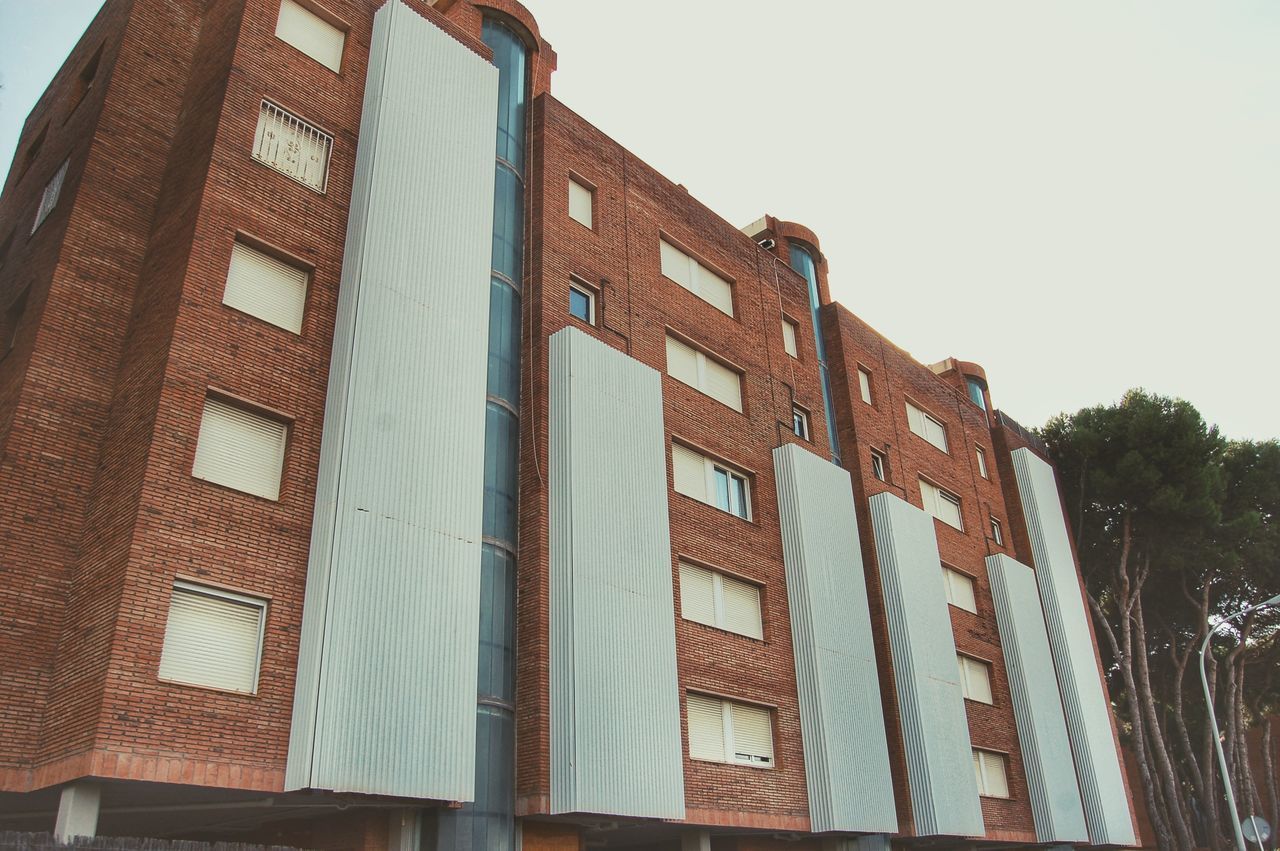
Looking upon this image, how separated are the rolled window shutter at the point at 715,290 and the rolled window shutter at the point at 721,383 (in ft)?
5.83

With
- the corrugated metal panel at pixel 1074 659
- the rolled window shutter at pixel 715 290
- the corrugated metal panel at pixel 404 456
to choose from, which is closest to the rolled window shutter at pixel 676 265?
the rolled window shutter at pixel 715 290

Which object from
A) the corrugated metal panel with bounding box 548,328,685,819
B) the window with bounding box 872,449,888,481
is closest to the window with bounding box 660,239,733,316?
the corrugated metal panel with bounding box 548,328,685,819

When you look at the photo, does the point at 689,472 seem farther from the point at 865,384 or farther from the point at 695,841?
the point at 865,384

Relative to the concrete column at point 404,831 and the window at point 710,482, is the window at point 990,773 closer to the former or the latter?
the window at point 710,482

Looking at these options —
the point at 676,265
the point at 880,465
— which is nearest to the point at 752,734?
the point at 676,265

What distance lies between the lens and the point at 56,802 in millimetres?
12914

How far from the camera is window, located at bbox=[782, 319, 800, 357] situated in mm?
27220

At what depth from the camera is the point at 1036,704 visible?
28.7 meters

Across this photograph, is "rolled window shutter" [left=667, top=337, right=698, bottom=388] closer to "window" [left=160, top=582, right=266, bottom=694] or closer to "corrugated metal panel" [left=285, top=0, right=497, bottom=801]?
"corrugated metal panel" [left=285, top=0, right=497, bottom=801]

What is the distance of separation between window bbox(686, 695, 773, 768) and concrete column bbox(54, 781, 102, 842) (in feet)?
32.6

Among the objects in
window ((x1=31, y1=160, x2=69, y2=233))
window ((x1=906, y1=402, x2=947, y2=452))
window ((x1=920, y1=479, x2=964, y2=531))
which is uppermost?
window ((x1=906, y1=402, x2=947, y2=452))

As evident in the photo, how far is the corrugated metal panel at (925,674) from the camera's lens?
75.3ft

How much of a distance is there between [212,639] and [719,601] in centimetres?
1050

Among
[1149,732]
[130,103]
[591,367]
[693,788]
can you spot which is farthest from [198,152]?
[1149,732]
